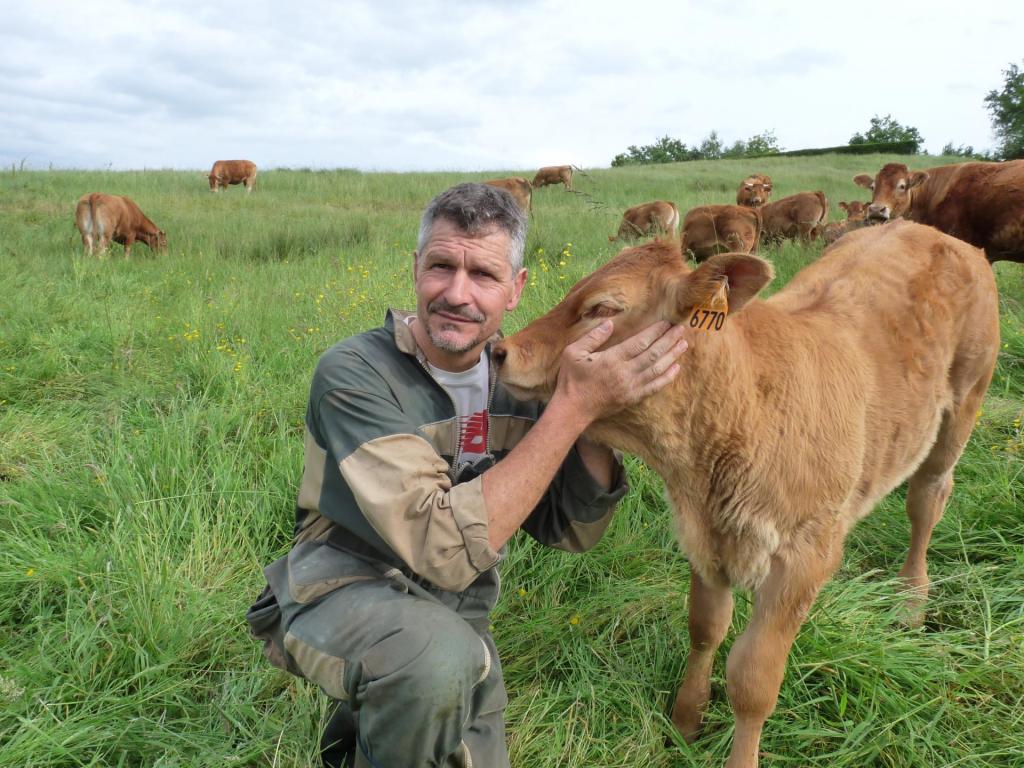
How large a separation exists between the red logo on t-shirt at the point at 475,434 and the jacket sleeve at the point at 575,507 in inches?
12.4

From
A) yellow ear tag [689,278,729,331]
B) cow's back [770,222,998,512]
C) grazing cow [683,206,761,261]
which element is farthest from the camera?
grazing cow [683,206,761,261]

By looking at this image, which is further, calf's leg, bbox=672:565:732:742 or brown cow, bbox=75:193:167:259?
brown cow, bbox=75:193:167:259

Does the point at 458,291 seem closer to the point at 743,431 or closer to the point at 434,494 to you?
the point at 434,494

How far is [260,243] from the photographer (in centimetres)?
1053

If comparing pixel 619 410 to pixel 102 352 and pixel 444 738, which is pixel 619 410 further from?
pixel 102 352

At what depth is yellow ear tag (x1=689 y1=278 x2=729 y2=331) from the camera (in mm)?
2027

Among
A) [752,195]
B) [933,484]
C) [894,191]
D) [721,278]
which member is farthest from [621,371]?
[752,195]

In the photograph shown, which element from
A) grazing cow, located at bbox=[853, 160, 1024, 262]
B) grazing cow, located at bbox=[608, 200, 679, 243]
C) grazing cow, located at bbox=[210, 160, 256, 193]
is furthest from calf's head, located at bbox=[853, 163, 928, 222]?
grazing cow, located at bbox=[210, 160, 256, 193]

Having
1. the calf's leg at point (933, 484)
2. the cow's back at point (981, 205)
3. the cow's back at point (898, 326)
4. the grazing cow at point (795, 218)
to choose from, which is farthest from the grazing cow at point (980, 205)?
the calf's leg at point (933, 484)

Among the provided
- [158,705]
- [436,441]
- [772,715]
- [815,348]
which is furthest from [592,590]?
[158,705]

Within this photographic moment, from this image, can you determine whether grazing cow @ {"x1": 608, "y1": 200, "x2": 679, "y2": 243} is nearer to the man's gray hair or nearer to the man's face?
the man's gray hair

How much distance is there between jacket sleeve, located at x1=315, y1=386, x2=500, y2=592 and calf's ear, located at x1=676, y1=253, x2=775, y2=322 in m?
0.81

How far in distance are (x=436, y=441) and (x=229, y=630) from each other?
3.85ft

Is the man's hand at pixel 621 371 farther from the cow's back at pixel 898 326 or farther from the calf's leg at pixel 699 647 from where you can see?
the calf's leg at pixel 699 647
